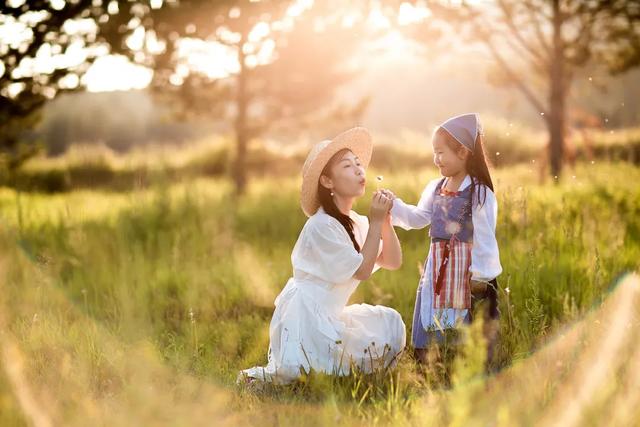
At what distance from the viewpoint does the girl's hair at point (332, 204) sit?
11.6 ft

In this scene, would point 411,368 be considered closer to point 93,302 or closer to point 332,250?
point 332,250

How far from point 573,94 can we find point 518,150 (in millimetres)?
7360

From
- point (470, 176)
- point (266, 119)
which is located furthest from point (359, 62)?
point (470, 176)

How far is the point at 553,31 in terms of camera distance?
10484 millimetres

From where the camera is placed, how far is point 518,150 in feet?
62.6

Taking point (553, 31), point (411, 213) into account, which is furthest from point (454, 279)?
point (553, 31)

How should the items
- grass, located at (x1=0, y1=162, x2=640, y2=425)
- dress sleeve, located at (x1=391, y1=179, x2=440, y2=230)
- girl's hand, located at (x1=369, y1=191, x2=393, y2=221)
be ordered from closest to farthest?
grass, located at (x1=0, y1=162, x2=640, y2=425), girl's hand, located at (x1=369, y1=191, x2=393, y2=221), dress sleeve, located at (x1=391, y1=179, x2=440, y2=230)

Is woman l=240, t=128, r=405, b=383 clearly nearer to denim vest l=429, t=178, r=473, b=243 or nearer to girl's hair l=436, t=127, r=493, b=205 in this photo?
denim vest l=429, t=178, r=473, b=243

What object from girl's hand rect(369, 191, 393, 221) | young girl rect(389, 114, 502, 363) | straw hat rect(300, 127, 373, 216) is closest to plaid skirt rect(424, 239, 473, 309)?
young girl rect(389, 114, 502, 363)

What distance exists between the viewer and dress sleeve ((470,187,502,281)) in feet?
11.4

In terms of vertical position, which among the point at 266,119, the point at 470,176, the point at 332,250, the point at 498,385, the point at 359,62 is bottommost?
the point at 498,385

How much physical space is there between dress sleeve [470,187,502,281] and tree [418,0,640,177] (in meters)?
6.99

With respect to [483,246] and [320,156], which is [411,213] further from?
[320,156]

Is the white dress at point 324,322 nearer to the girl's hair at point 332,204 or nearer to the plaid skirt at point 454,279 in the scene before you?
the girl's hair at point 332,204
